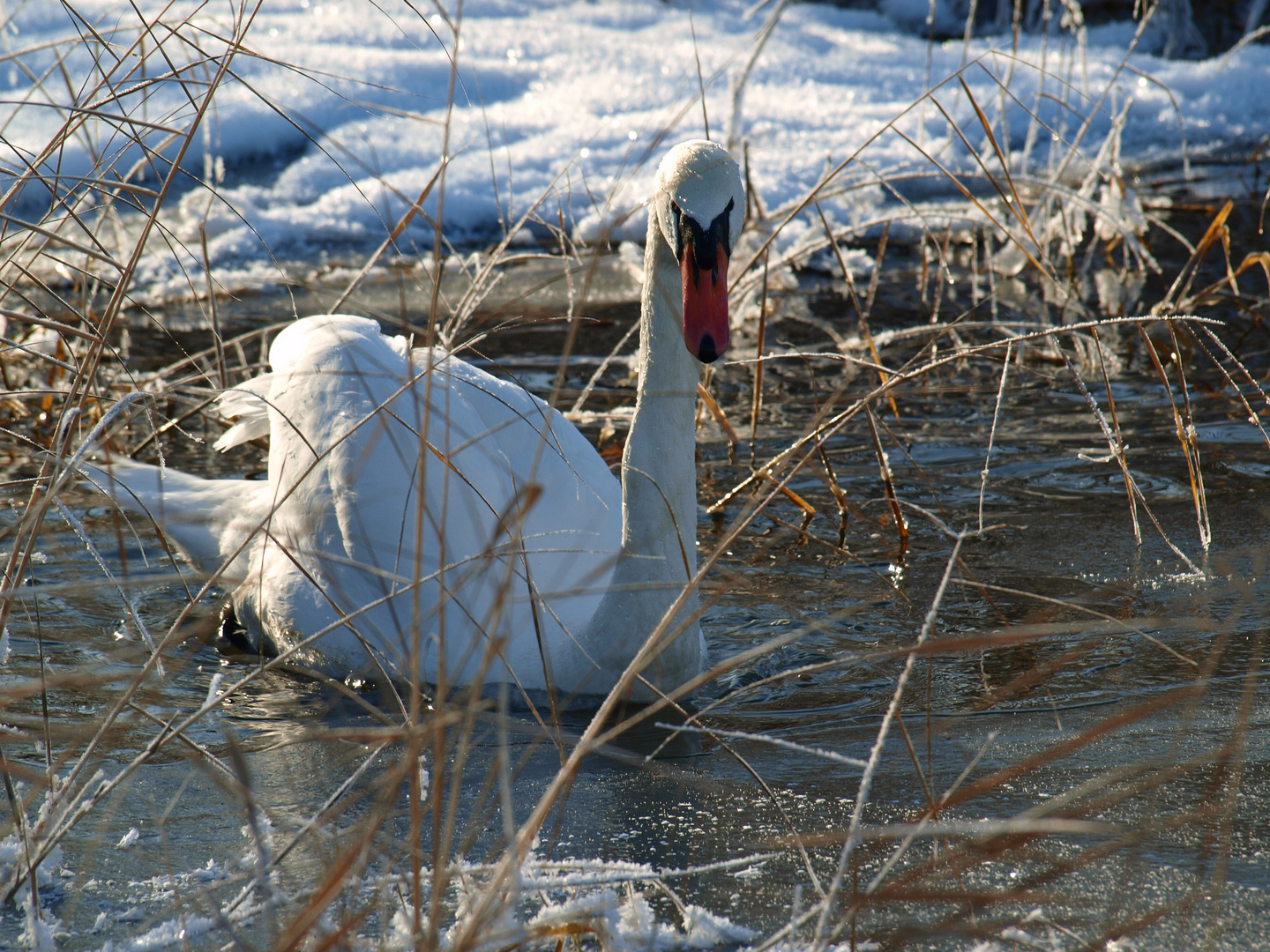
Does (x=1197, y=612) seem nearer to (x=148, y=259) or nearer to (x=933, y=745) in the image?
(x=933, y=745)

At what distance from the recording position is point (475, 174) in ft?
33.8

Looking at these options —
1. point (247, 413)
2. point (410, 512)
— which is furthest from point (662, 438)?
point (247, 413)

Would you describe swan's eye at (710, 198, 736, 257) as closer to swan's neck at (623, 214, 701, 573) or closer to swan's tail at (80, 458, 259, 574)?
swan's neck at (623, 214, 701, 573)

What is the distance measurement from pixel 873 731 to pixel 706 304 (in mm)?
978

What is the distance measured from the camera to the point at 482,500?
301cm

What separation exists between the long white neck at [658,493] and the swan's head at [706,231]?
0.24m

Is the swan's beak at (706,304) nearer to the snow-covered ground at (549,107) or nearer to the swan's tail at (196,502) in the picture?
the swan's tail at (196,502)

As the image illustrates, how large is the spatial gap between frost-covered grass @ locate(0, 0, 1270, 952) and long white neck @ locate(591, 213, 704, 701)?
0.62 feet

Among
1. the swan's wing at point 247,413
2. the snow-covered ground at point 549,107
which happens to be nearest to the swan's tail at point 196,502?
the swan's wing at point 247,413

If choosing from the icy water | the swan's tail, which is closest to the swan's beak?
the icy water

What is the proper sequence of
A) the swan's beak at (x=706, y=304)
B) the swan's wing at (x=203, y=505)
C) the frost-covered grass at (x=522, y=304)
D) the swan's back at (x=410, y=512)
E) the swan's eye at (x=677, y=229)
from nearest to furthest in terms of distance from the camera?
the frost-covered grass at (x=522, y=304)
the swan's beak at (x=706, y=304)
the swan's eye at (x=677, y=229)
the swan's back at (x=410, y=512)
the swan's wing at (x=203, y=505)

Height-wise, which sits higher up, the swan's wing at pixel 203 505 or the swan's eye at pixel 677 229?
the swan's eye at pixel 677 229

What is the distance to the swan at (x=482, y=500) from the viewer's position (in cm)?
270

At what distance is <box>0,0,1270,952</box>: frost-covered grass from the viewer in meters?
1.72
